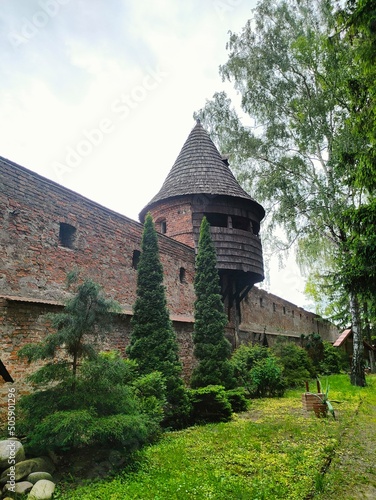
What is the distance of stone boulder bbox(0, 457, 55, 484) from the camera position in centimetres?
450

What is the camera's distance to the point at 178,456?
570 cm

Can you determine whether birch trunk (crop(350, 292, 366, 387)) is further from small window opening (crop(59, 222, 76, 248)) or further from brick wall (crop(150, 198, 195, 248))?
small window opening (crop(59, 222, 76, 248))

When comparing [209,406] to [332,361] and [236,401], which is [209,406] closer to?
[236,401]

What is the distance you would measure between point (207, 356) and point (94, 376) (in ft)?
18.2

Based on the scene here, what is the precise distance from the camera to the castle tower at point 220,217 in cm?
1385

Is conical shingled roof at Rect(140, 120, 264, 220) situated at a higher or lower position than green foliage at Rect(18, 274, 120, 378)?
higher

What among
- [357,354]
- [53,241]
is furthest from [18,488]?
[357,354]

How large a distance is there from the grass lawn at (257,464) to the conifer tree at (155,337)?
0.70 metres

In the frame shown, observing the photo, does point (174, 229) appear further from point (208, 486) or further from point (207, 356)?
point (208, 486)

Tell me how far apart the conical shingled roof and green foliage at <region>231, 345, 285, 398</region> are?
621 centimetres

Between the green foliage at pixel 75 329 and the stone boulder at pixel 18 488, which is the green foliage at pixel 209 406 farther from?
the stone boulder at pixel 18 488

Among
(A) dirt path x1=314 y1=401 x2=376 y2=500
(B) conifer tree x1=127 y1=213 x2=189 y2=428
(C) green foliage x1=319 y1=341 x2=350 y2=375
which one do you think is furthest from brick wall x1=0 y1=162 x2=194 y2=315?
(C) green foliage x1=319 y1=341 x2=350 y2=375

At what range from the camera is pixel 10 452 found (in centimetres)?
468

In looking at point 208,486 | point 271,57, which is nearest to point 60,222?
point 208,486
